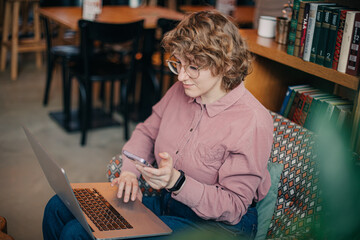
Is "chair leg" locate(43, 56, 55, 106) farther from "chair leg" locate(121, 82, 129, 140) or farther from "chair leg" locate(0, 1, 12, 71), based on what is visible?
"chair leg" locate(0, 1, 12, 71)

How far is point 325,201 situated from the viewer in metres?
1.33

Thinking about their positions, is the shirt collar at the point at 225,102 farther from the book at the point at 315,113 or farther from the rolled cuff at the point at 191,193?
the book at the point at 315,113

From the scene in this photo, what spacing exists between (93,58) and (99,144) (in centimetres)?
73

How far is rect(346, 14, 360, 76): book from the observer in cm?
133

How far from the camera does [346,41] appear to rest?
1371 mm

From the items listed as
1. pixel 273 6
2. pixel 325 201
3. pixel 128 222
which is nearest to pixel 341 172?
pixel 325 201

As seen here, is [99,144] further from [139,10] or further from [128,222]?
[128,222]

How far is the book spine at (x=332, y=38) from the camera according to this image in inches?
55.1

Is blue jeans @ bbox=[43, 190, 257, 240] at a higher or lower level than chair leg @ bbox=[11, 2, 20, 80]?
lower

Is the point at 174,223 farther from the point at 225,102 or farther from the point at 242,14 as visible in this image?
the point at 242,14

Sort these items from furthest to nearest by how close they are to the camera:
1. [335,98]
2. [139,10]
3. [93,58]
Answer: [139,10] < [93,58] < [335,98]

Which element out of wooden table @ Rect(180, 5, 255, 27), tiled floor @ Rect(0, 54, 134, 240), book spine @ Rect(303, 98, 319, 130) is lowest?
tiled floor @ Rect(0, 54, 134, 240)

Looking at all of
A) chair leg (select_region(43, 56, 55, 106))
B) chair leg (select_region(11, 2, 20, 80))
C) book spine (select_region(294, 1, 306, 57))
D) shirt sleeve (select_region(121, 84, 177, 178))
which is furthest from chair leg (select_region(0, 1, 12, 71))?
book spine (select_region(294, 1, 306, 57))

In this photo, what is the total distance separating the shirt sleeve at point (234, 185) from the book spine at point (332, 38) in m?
0.37
